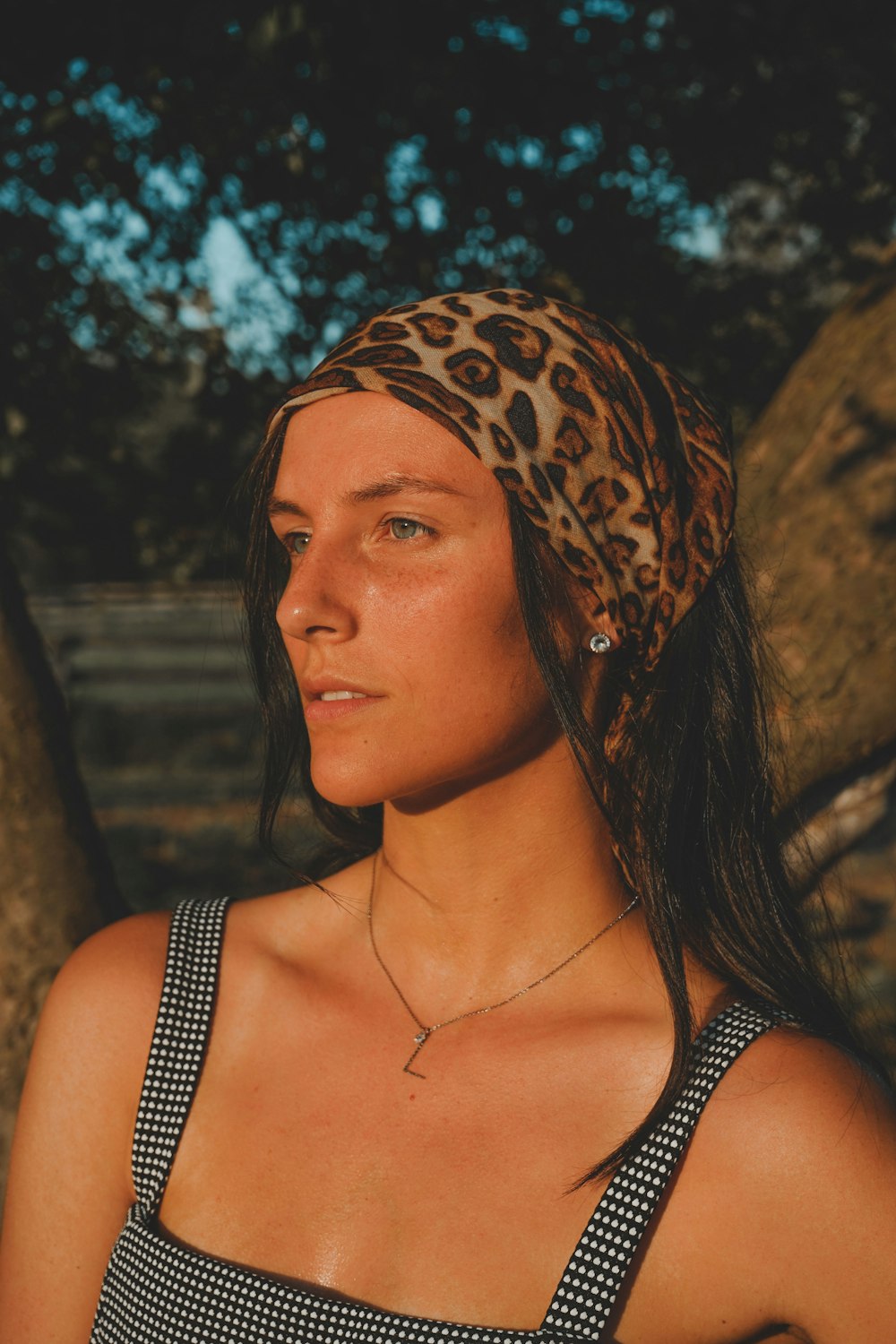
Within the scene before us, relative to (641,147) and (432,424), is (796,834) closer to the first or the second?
(432,424)

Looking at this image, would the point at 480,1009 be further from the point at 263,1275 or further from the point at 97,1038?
the point at 97,1038

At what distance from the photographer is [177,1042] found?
2.52 m

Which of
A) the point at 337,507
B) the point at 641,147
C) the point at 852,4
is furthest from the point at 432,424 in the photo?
the point at 852,4

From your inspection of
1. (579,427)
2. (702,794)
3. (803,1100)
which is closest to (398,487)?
(579,427)

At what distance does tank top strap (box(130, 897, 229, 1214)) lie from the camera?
2412mm

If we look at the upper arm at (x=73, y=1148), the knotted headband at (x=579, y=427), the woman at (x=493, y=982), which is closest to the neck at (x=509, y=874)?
the woman at (x=493, y=982)

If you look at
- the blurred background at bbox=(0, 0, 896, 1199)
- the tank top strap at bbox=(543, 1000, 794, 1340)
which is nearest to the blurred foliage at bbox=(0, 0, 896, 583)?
the blurred background at bbox=(0, 0, 896, 1199)

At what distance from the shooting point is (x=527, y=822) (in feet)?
8.41

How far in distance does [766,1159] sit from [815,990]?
42 cm

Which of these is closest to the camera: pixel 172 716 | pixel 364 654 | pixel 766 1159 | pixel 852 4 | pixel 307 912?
pixel 766 1159

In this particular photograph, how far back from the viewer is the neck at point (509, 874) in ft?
8.39

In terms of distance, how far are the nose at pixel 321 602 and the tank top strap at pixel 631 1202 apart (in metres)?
1.01

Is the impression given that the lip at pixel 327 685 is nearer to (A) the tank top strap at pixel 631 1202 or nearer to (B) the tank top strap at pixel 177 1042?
(B) the tank top strap at pixel 177 1042

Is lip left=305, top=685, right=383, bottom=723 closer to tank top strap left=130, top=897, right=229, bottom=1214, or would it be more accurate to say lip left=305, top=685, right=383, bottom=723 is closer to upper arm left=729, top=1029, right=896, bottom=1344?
tank top strap left=130, top=897, right=229, bottom=1214
